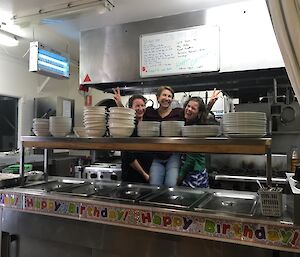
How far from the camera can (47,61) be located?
3.54 m

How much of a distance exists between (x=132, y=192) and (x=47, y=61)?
7.73ft

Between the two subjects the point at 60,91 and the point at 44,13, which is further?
the point at 60,91

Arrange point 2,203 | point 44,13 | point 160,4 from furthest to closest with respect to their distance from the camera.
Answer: point 44,13, point 160,4, point 2,203

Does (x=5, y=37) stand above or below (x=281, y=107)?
above

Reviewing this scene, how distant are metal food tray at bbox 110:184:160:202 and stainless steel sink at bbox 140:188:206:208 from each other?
0.25 feet

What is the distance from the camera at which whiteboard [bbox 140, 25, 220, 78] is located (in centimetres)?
265

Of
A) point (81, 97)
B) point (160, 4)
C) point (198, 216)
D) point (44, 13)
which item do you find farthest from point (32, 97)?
point (198, 216)

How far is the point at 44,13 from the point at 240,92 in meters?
2.44

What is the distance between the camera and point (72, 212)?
182 cm

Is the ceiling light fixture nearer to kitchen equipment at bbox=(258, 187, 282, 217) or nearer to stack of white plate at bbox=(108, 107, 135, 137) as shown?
stack of white plate at bbox=(108, 107, 135, 137)

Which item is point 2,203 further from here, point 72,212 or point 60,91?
point 60,91

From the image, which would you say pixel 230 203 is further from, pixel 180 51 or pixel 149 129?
pixel 180 51

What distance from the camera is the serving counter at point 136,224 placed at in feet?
4.52

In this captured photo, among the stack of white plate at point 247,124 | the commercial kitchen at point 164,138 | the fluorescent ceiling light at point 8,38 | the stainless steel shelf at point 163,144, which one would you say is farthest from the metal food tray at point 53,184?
the fluorescent ceiling light at point 8,38
